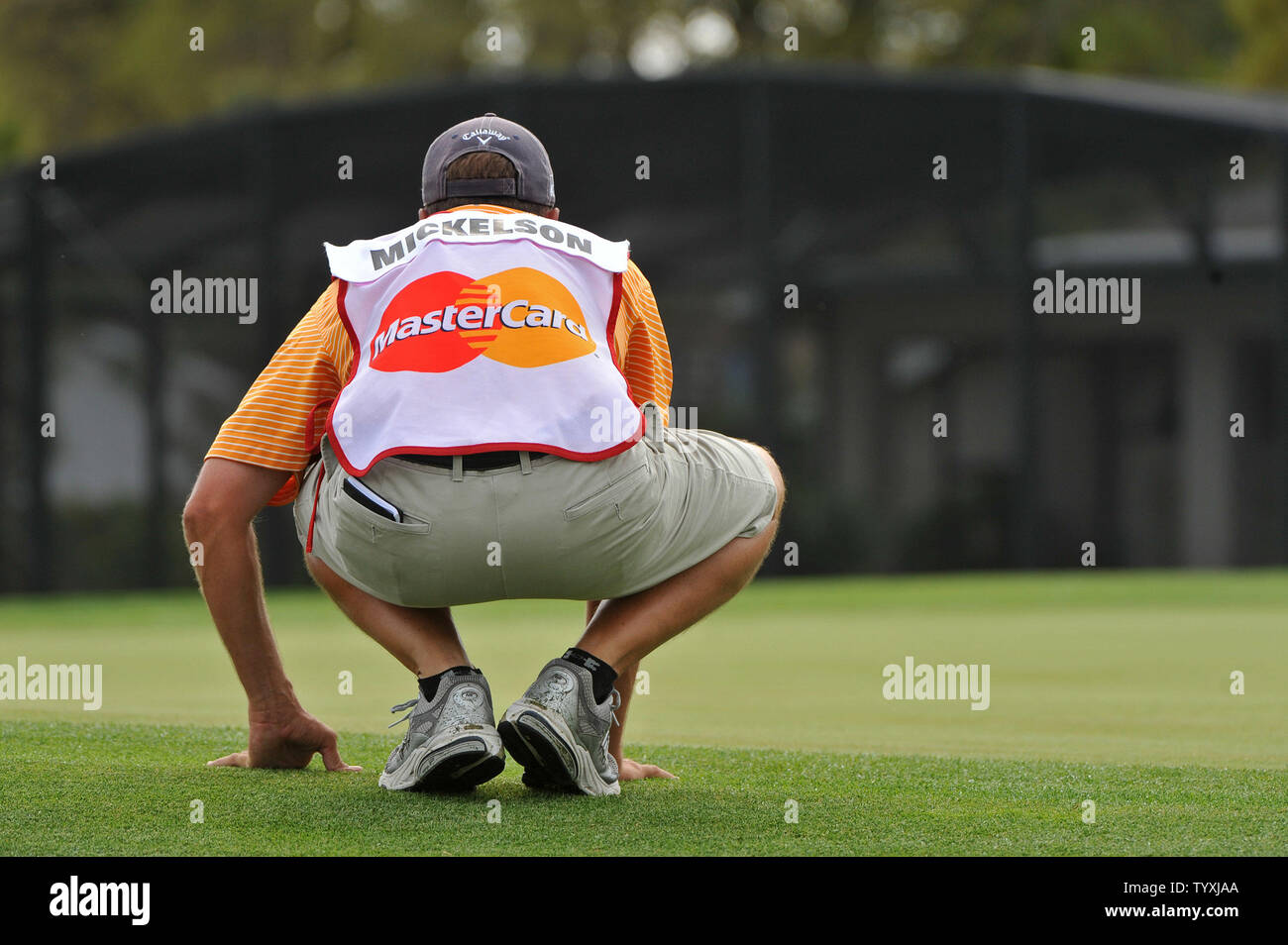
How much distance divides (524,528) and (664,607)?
41 centimetres

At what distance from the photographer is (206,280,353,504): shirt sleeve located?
392 cm

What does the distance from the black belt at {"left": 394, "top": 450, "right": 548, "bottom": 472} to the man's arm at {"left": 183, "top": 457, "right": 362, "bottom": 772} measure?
0.49m

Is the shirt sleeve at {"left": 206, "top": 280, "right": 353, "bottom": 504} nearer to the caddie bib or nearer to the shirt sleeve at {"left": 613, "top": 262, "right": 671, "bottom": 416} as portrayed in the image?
the caddie bib

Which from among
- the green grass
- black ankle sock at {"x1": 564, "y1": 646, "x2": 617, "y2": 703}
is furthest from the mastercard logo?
the green grass

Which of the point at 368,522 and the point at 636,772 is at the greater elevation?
the point at 368,522

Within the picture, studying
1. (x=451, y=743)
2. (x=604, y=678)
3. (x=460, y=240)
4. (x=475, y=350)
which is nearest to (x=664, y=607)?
(x=604, y=678)

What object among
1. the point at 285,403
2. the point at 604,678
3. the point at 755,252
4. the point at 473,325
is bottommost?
the point at 604,678

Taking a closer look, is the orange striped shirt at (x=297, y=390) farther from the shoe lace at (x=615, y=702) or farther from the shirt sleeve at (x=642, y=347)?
the shoe lace at (x=615, y=702)

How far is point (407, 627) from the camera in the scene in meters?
3.84

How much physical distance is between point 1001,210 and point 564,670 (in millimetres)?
16265

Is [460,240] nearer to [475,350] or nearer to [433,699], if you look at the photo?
[475,350]

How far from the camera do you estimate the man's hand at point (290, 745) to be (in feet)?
13.5

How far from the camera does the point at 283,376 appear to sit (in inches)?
155
